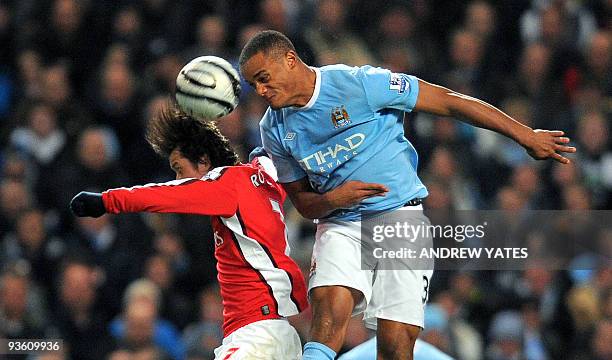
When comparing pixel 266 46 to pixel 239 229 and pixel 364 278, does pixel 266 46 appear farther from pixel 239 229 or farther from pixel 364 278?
pixel 364 278

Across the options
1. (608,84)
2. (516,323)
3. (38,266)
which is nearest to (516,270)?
(516,323)

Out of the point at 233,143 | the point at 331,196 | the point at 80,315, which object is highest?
the point at 233,143

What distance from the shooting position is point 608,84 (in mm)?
9625

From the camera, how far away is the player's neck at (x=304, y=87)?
207 inches

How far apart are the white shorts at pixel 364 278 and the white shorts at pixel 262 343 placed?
0.28m

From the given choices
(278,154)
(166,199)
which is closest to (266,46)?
(278,154)

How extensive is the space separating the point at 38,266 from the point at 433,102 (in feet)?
13.3

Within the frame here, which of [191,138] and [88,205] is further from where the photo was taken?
[191,138]

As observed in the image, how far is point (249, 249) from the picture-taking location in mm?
5156

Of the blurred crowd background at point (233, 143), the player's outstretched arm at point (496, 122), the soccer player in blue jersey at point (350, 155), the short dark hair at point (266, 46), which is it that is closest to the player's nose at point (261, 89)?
the soccer player in blue jersey at point (350, 155)

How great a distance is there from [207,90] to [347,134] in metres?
0.64

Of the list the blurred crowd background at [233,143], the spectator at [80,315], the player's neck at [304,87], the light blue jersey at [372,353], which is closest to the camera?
the player's neck at [304,87]

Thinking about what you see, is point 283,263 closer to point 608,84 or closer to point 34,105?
point 34,105

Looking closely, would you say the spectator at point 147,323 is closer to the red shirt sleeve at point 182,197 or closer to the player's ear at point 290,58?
the red shirt sleeve at point 182,197
